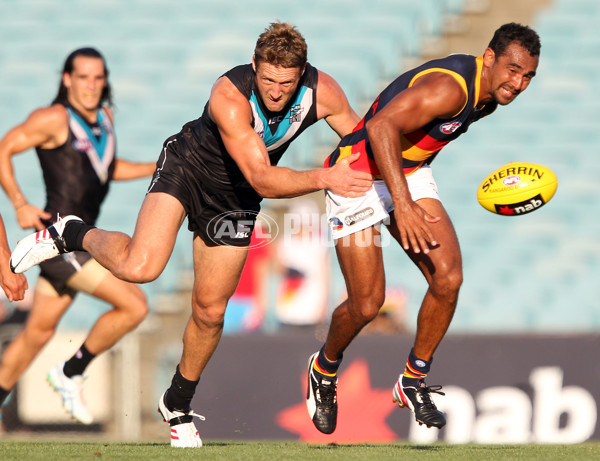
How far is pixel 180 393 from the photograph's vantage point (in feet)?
22.2

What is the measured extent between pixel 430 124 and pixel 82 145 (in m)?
3.56

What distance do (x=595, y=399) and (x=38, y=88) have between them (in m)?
9.71

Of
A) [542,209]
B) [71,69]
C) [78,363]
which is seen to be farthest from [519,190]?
[542,209]

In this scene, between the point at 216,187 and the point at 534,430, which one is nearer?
the point at 216,187

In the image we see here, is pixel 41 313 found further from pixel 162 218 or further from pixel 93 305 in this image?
pixel 93 305

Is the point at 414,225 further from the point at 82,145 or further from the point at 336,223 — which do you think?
the point at 82,145

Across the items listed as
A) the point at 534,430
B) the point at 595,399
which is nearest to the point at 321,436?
the point at 534,430

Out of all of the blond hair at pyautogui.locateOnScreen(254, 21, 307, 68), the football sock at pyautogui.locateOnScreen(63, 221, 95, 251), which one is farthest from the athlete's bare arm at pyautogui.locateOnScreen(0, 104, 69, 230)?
the blond hair at pyautogui.locateOnScreen(254, 21, 307, 68)

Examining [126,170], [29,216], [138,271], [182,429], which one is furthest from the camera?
[126,170]

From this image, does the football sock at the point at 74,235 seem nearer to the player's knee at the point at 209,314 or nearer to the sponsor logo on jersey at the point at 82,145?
the player's knee at the point at 209,314

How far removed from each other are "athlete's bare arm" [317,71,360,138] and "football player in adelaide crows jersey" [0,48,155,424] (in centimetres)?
Answer: 225

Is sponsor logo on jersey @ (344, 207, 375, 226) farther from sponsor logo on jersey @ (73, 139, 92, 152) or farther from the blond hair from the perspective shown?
sponsor logo on jersey @ (73, 139, 92, 152)

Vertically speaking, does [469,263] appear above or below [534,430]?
above

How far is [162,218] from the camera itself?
240 inches
